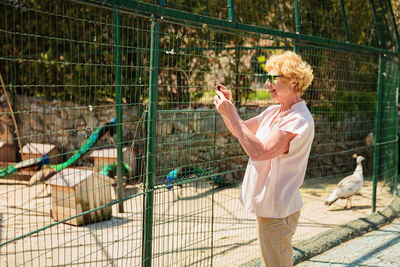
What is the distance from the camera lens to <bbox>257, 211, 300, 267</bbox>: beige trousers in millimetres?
2260

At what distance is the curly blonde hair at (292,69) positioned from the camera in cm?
220

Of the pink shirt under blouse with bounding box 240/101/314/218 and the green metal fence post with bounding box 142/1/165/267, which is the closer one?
the pink shirt under blouse with bounding box 240/101/314/218

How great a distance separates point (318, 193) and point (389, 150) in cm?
125

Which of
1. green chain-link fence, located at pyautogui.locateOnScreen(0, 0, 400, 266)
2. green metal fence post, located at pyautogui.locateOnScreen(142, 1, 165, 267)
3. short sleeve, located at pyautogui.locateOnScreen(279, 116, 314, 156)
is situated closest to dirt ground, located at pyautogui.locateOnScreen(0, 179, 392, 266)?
green chain-link fence, located at pyautogui.locateOnScreen(0, 0, 400, 266)

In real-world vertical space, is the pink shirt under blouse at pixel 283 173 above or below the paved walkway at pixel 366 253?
above

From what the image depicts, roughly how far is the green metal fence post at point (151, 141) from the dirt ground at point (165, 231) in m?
0.24

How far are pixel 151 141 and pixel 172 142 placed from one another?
15cm

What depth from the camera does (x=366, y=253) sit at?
12.9 feet

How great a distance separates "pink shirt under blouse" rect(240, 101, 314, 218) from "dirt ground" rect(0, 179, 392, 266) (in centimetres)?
75

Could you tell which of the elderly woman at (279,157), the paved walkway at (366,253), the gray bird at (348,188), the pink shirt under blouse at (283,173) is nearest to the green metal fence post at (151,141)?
the elderly woman at (279,157)

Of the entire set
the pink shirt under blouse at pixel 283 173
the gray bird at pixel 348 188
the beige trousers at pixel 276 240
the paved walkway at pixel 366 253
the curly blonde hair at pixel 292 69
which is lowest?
the paved walkway at pixel 366 253

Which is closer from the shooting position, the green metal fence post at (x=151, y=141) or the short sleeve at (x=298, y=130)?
the short sleeve at (x=298, y=130)

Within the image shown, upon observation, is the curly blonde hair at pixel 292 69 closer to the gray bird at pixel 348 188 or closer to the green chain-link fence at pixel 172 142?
the green chain-link fence at pixel 172 142

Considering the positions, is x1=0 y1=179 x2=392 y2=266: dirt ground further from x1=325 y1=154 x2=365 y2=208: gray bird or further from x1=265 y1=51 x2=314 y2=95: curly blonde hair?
x1=265 y1=51 x2=314 y2=95: curly blonde hair
